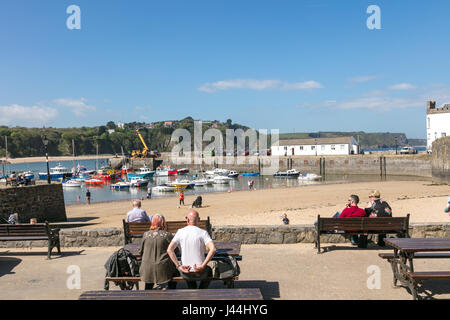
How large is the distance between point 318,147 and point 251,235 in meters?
81.4

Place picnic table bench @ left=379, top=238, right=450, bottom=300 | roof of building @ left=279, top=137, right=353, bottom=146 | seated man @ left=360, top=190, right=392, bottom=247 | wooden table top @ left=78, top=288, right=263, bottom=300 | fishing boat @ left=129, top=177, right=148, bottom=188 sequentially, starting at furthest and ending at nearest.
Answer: roof of building @ left=279, top=137, right=353, bottom=146
fishing boat @ left=129, top=177, right=148, bottom=188
seated man @ left=360, top=190, right=392, bottom=247
picnic table bench @ left=379, top=238, right=450, bottom=300
wooden table top @ left=78, top=288, right=263, bottom=300

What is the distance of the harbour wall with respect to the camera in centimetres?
6562

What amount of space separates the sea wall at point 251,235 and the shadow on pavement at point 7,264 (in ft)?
4.45

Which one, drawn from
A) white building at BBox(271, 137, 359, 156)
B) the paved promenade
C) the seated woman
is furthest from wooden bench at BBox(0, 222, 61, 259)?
white building at BBox(271, 137, 359, 156)

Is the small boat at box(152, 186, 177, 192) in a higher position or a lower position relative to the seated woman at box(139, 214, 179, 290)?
lower

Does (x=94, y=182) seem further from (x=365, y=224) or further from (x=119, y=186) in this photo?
(x=365, y=224)

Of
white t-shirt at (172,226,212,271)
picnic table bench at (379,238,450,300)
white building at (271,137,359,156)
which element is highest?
white building at (271,137,359,156)

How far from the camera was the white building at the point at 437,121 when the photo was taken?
68.0 metres

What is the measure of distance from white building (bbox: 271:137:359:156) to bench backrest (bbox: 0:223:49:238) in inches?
3211

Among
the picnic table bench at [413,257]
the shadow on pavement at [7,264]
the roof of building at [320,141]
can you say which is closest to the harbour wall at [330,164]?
the roof of building at [320,141]

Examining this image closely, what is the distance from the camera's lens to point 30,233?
9688mm

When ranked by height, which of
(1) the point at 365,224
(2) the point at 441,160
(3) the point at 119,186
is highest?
(2) the point at 441,160

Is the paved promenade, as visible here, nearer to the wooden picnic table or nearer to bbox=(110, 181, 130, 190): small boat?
the wooden picnic table

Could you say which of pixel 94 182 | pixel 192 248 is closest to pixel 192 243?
pixel 192 248
